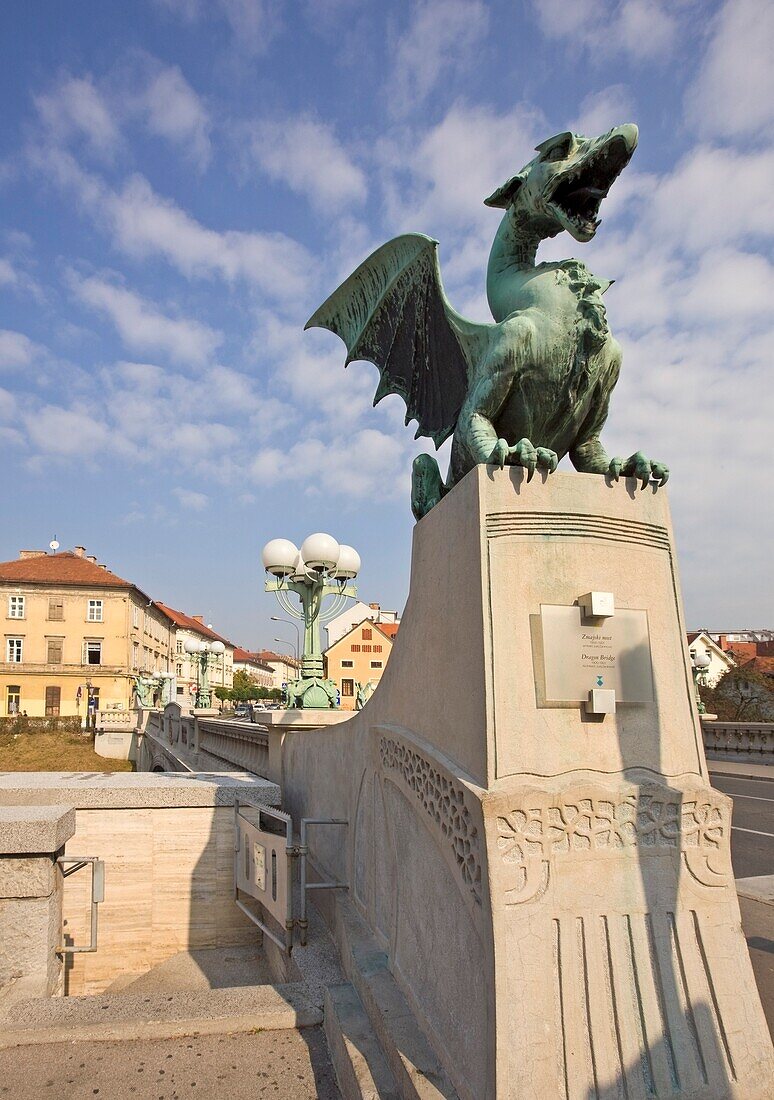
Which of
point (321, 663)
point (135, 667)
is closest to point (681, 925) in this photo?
point (321, 663)

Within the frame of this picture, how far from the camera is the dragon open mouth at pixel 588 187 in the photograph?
12.3 ft

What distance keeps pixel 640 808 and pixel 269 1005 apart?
2375mm

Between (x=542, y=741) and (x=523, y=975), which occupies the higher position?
(x=542, y=741)

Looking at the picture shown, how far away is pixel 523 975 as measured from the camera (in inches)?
104

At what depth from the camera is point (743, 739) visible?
1722 cm

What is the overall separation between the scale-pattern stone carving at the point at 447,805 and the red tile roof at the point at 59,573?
167ft

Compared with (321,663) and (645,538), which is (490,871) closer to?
(645,538)

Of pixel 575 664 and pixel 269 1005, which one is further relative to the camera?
pixel 269 1005

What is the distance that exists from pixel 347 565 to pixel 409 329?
17.7ft

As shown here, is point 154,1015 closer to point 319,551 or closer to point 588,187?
point 588,187

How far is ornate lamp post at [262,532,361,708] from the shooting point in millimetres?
9172

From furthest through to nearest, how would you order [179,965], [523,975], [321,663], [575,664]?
[321,663], [179,965], [575,664], [523,975]

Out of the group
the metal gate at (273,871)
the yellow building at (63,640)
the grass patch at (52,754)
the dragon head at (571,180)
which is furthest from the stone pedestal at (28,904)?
the yellow building at (63,640)

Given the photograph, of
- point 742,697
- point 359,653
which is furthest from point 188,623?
point 742,697
